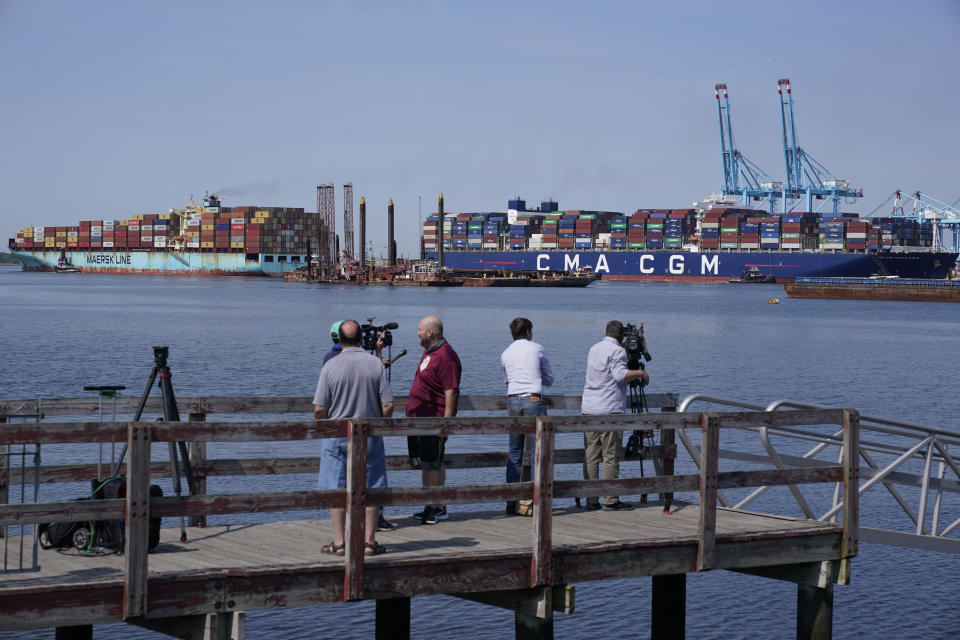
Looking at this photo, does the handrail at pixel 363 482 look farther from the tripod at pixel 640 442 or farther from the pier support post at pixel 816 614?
the tripod at pixel 640 442

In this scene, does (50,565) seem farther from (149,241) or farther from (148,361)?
(149,241)

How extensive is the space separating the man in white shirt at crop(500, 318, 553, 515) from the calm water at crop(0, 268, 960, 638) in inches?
42.7

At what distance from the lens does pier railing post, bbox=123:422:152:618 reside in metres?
6.39

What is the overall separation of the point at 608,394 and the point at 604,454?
51cm

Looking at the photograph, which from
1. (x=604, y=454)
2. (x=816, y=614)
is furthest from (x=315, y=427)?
(x=816, y=614)

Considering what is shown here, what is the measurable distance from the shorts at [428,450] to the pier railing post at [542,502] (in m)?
1.03

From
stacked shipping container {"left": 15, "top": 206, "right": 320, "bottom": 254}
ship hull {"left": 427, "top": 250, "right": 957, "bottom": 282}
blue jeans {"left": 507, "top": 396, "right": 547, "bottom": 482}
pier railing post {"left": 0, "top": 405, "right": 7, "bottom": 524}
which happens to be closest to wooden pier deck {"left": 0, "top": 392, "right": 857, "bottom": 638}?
blue jeans {"left": 507, "top": 396, "right": 547, "bottom": 482}

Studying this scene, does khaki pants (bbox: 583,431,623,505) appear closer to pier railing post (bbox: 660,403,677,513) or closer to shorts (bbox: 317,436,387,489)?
pier railing post (bbox: 660,403,677,513)

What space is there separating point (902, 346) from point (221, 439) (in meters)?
58.8

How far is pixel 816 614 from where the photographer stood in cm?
916

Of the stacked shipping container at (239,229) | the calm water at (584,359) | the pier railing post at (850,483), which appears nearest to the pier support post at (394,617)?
the calm water at (584,359)

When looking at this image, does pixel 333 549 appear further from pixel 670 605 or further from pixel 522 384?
pixel 670 605

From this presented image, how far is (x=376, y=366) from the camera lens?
759 centimetres

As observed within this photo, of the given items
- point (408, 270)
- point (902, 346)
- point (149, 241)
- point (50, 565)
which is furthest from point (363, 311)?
point (149, 241)
